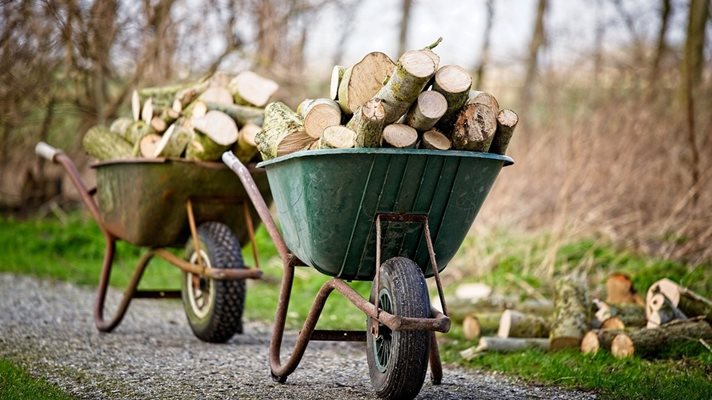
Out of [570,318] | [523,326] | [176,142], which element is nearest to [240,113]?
[176,142]

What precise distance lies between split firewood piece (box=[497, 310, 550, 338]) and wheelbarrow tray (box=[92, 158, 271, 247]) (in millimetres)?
1427

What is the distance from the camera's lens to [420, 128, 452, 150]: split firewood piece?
2.65 m

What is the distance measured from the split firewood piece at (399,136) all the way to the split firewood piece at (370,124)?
25mm

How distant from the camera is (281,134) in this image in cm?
303

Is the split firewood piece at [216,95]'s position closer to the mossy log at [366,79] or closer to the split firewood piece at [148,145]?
the split firewood piece at [148,145]

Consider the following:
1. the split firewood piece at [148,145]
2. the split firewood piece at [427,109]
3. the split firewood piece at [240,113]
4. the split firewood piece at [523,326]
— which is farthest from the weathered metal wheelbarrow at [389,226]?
the split firewood piece at [148,145]

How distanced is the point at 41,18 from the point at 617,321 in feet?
21.3

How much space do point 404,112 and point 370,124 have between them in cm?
14

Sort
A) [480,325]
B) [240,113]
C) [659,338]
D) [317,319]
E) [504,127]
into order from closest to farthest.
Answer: [504,127]
[317,319]
[659,338]
[240,113]
[480,325]

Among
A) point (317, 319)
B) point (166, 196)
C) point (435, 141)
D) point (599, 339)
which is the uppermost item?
point (435, 141)

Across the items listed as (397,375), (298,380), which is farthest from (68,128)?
(397,375)

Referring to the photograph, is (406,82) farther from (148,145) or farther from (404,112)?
(148,145)

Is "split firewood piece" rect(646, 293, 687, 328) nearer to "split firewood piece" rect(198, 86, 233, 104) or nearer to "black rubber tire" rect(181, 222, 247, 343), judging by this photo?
"black rubber tire" rect(181, 222, 247, 343)

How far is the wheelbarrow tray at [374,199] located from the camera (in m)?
2.59
